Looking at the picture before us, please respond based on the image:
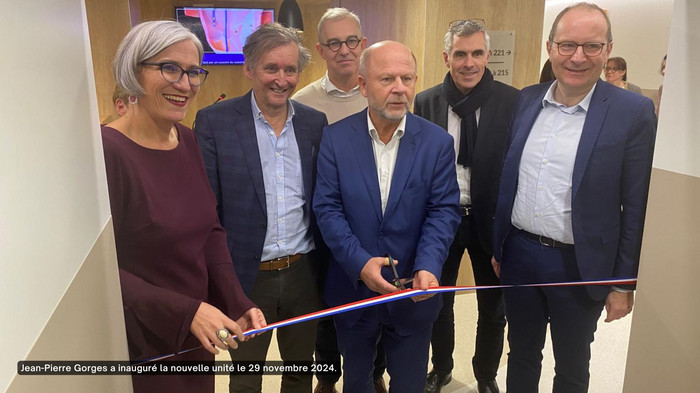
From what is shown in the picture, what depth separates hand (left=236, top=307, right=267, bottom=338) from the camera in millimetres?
1586

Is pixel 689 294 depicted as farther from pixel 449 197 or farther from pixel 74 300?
pixel 74 300

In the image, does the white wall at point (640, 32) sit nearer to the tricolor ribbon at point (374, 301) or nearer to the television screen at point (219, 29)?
the tricolor ribbon at point (374, 301)

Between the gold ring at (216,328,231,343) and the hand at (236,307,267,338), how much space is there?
0.17 metres

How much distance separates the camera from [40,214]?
2.65 ft

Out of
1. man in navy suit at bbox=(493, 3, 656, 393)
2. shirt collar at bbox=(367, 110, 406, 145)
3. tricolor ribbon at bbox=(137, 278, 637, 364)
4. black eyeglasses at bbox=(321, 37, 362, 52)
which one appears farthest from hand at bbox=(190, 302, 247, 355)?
black eyeglasses at bbox=(321, 37, 362, 52)

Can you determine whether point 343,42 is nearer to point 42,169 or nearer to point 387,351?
point 387,351

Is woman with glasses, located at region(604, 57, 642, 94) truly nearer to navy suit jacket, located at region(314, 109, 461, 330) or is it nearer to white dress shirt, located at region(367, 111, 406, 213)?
navy suit jacket, located at region(314, 109, 461, 330)

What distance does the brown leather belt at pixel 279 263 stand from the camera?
1.90m

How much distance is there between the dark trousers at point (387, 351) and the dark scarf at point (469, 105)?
2.57ft

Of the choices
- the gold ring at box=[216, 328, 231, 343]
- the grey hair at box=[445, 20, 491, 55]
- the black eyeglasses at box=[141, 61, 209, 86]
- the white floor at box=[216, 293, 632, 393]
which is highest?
the grey hair at box=[445, 20, 491, 55]

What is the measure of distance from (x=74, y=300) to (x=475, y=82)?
1.74m

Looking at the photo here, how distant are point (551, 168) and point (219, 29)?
4.91 feet

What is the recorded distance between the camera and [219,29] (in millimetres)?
2279
